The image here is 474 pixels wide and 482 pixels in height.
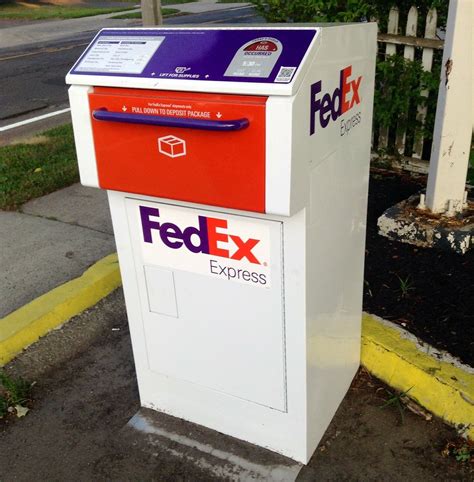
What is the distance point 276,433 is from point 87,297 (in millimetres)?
1352

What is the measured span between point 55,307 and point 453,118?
7.85ft

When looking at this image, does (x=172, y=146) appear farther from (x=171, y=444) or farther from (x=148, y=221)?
(x=171, y=444)

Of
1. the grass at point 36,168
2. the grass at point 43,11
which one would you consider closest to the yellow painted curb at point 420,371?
the grass at point 36,168

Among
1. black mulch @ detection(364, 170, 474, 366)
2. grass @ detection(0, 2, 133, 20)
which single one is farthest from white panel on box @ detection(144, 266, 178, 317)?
grass @ detection(0, 2, 133, 20)

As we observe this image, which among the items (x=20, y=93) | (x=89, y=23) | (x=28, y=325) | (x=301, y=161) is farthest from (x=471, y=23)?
(x=89, y=23)

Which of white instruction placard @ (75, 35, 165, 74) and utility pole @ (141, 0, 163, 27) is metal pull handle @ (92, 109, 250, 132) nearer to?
white instruction placard @ (75, 35, 165, 74)

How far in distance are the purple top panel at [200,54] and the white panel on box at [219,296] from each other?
45 cm

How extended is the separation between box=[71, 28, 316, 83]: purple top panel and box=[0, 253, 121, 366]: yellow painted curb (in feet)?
4.68

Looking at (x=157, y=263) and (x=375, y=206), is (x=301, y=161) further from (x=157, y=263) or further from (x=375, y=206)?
(x=375, y=206)

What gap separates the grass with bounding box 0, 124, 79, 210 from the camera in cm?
464

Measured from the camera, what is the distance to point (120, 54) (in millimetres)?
1862

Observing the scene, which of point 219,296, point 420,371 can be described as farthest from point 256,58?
point 420,371

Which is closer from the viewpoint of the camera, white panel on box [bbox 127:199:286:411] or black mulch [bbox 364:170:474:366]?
white panel on box [bbox 127:199:286:411]

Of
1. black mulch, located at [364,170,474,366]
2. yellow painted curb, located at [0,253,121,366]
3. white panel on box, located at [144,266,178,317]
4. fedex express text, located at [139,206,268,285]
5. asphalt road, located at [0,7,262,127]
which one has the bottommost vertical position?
asphalt road, located at [0,7,262,127]
